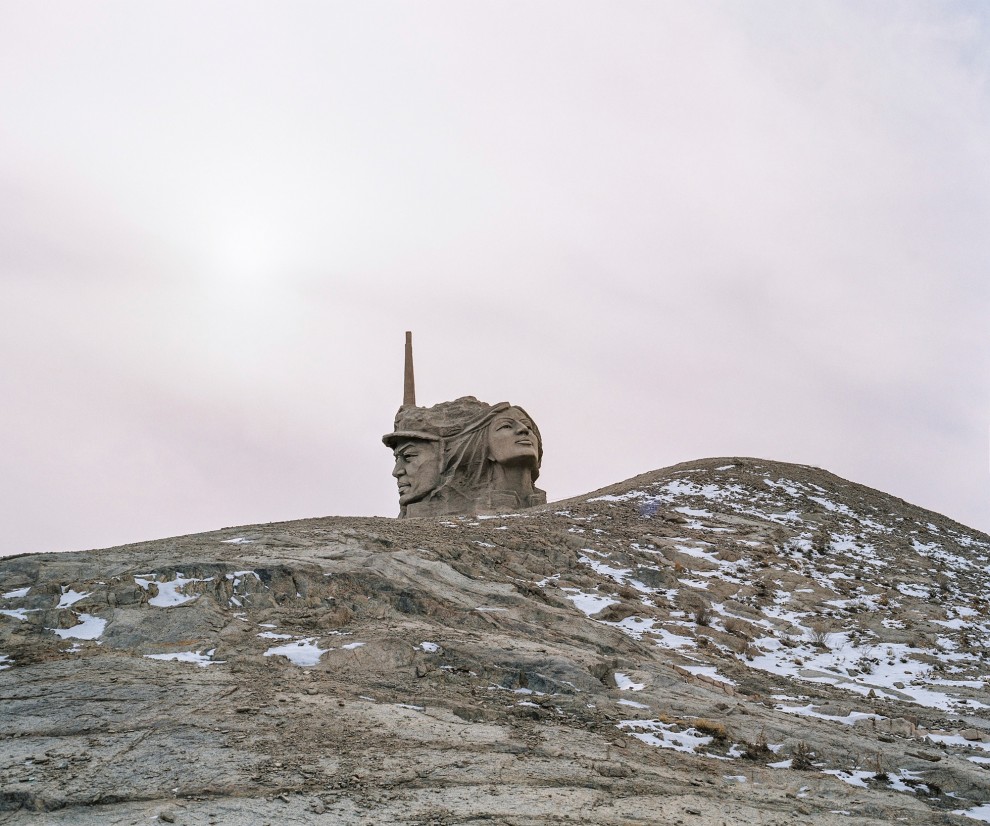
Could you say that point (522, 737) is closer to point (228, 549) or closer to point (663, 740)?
point (663, 740)

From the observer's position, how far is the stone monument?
2161 centimetres

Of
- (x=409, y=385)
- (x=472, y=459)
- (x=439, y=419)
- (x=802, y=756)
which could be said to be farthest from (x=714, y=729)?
(x=409, y=385)

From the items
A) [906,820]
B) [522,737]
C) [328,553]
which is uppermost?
[328,553]

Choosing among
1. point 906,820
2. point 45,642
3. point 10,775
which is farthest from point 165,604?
point 906,820

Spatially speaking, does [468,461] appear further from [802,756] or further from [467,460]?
[802,756]

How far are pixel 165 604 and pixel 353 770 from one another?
4.36 meters

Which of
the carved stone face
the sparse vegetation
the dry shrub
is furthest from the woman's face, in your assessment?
the dry shrub

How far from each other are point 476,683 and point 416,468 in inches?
506

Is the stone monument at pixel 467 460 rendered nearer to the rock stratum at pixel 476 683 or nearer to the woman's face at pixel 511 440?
the woman's face at pixel 511 440

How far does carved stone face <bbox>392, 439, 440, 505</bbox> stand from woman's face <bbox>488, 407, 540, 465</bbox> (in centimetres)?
130

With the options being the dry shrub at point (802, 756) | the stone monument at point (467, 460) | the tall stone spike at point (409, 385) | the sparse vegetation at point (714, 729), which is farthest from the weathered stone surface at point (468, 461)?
the dry shrub at point (802, 756)

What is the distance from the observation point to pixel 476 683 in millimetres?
9656

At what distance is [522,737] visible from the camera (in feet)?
27.3

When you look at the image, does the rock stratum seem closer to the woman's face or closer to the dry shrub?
the dry shrub
